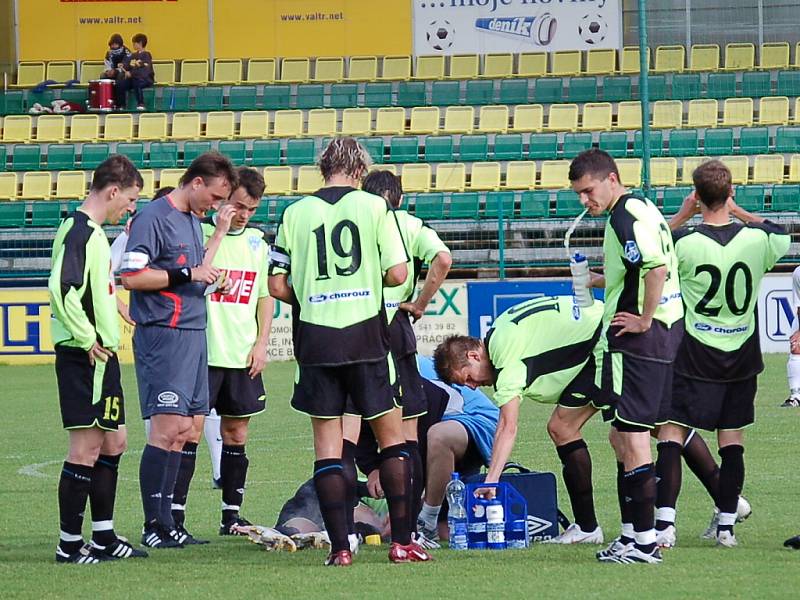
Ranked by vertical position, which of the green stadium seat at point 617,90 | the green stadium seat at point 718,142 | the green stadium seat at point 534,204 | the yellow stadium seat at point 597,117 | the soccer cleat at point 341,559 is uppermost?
the green stadium seat at point 617,90

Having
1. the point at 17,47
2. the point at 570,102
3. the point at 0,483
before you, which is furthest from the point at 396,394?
the point at 17,47

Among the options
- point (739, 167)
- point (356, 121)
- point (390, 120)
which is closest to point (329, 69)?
point (356, 121)

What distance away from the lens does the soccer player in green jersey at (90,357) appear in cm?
654

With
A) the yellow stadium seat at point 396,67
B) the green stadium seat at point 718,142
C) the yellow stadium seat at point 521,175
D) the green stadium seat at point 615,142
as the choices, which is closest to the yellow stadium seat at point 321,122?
the yellow stadium seat at point 396,67

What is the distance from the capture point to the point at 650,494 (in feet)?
20.8

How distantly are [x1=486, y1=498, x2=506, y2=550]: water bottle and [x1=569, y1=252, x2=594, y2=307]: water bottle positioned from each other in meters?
1.08

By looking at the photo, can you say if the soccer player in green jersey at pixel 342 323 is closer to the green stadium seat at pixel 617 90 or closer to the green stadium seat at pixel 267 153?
the green stadium seat at pixel 267 153

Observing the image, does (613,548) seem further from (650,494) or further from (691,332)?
(691,332)

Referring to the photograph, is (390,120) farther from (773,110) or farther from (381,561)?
(381,561)

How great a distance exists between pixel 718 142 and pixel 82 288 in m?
19.6

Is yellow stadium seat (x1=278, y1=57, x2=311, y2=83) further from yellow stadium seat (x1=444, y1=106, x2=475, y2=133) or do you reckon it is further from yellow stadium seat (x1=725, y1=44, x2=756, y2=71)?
yellow stadium seat (x1=725, y1=44, x2=756, y2=71)

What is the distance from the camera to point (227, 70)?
1170 inches

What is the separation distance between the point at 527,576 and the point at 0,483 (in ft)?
16.5

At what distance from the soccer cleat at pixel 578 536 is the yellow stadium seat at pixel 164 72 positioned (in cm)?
2353
